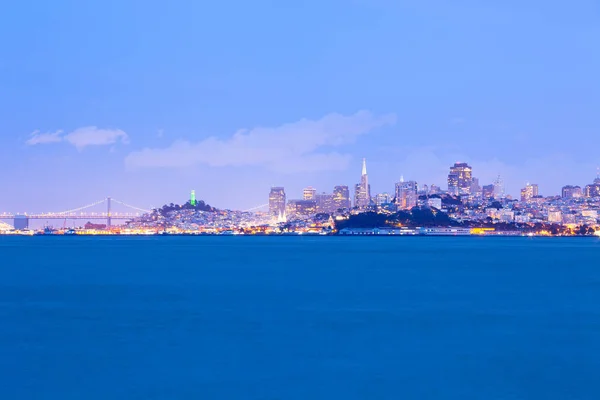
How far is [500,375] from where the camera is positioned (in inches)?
678

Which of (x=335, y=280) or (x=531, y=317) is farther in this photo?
(x=335, y=280)

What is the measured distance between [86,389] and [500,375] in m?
9.48

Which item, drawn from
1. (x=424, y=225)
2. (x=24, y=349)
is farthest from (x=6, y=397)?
(x=424, y=225)

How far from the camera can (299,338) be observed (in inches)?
868

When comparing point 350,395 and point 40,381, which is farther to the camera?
point 40,381

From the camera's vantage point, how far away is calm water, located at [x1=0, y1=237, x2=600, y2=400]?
16266 millimetres

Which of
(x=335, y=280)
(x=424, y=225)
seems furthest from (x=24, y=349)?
(x=424, y=225)

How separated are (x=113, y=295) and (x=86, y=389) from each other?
18.5 m

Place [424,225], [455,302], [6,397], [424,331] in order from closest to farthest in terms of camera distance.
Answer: [6,397] < [424,331] < [455,302] < [424,225]

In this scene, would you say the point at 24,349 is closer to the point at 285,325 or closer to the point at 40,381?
the point at 40,381

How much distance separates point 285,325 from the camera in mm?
24641

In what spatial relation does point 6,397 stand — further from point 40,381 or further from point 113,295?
point 113,295

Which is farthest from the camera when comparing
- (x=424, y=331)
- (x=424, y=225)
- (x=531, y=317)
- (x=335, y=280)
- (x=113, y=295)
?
(x=424, y=225)

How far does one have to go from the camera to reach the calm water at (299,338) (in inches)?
640
